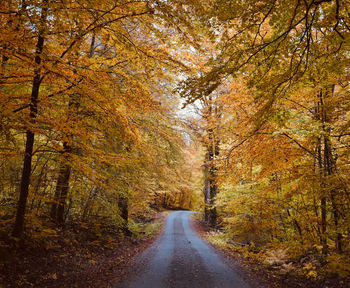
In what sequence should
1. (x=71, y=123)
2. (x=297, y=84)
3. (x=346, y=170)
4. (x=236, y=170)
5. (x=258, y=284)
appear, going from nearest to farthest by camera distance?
(x=297, y=84)
(x=71, y=123)
(x=346, y=170)
(x=258, y=284)
(x=236, y=170)

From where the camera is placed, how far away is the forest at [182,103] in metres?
3.70

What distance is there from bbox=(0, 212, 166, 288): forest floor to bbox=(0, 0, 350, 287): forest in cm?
7

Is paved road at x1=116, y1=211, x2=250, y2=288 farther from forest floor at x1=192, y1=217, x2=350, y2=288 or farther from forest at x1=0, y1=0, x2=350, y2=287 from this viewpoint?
forest at x1=0, y1=0, x2=350, y2=287

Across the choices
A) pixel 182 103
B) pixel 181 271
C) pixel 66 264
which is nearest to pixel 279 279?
pixel 181 271

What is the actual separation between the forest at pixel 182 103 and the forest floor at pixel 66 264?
0.07m

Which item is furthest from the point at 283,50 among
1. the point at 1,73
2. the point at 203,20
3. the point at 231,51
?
the point at 1,73

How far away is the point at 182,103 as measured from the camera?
4.24 meters

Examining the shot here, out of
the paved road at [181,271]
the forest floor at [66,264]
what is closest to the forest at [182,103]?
the forest floor at [66,264]

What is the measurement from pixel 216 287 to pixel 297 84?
17.3 ft

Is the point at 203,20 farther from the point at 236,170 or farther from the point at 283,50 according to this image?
the point at 236,170

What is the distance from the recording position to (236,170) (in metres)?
6.39

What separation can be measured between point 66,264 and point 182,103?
18.9 ft

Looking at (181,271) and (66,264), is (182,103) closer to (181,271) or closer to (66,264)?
(181,271)

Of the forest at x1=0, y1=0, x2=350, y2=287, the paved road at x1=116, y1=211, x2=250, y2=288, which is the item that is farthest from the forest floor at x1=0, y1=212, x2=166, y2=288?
the paved road at x1=116, y1=211, x2=250, y2=288
